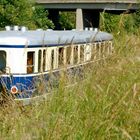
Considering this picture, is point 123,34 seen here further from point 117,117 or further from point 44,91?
point 117,117

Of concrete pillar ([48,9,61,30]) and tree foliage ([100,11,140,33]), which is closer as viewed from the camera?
tree foliage ([100,11,140,33])

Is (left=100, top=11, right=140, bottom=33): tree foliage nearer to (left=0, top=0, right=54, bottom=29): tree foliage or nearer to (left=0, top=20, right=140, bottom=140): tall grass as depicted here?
(left=0, top=20, right=140, bottom=140): tall grass

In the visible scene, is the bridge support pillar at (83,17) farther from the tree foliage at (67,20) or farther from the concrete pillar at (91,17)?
the tree foliage at (67,20)

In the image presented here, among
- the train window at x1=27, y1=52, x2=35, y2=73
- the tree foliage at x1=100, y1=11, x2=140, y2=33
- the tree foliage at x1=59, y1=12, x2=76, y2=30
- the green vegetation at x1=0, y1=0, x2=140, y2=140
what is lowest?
the tree foliage at x1=59, y1=12, x2=76, y2=30

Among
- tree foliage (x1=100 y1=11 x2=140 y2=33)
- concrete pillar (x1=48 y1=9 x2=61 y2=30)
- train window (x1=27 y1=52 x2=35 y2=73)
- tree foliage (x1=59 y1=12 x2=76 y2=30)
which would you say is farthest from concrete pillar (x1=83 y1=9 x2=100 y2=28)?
tree foliage (x1=100 y1=11 x2=140 y2=33)

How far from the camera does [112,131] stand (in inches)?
118

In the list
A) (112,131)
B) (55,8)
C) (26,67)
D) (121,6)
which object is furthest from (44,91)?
(55,8)

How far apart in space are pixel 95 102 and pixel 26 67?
6.59 metres

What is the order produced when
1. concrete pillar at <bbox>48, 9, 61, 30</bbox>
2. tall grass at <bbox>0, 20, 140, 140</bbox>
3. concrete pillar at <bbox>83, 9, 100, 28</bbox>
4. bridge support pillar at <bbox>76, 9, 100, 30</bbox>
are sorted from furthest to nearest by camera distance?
1. concrete pillar at <bbox>48, 9, 61, 30</bbox>
2. concrete pillar at <bbox>83, 9, 100, 28</bbox>
3. bridge support pillar at <bbox>76, 9, 100, 30</bbox>
4. tall grass at <bbox>0, 20, 140, 140</bbox>

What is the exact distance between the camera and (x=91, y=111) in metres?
3.17

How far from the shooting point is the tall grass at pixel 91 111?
9.50 ft

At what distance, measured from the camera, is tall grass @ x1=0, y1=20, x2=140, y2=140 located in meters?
2.90

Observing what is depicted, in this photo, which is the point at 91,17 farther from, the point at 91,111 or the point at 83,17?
the point at 91,111

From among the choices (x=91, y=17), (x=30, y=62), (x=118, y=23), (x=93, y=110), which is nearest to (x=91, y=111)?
(x=93, y=110)
